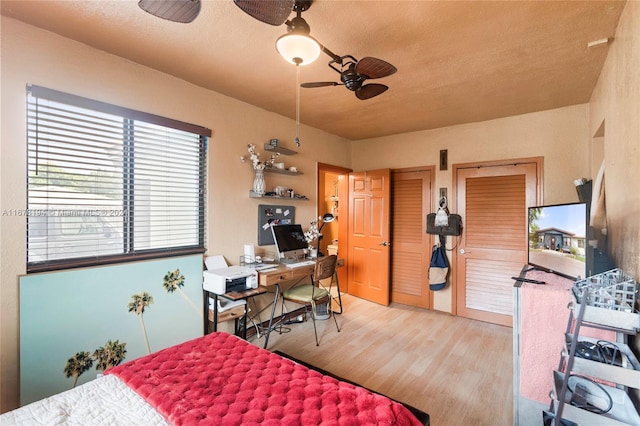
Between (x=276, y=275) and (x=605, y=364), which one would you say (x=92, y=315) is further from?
(x=605, y=364)

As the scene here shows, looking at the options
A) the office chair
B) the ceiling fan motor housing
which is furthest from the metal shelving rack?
the office chair

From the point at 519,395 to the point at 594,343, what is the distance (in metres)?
0.58

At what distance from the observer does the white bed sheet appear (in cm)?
114

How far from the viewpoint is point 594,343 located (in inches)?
58.5

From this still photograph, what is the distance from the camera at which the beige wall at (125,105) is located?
1.79m

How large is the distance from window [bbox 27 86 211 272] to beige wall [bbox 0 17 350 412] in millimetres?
72

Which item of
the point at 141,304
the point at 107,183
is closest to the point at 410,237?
the point at 141,304

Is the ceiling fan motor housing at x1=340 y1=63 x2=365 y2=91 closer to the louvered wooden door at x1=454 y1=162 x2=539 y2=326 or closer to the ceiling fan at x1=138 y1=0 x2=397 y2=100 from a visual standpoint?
the ceiling fan at x1=138 y1=0 x2=397 y2=100

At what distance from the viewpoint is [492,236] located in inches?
143

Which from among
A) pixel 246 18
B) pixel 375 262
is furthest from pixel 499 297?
pixel 246 18

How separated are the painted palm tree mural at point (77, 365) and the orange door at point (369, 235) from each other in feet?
11.2

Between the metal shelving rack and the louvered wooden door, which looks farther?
the louvered wooden door

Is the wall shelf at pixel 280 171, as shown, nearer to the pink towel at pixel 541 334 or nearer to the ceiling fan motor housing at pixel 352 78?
the ceiling fan motor housing at pixel 352 78

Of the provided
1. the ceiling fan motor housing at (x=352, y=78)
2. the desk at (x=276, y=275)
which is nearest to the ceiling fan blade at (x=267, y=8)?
the ceiling fan motor housing at (x=352, y=78)
